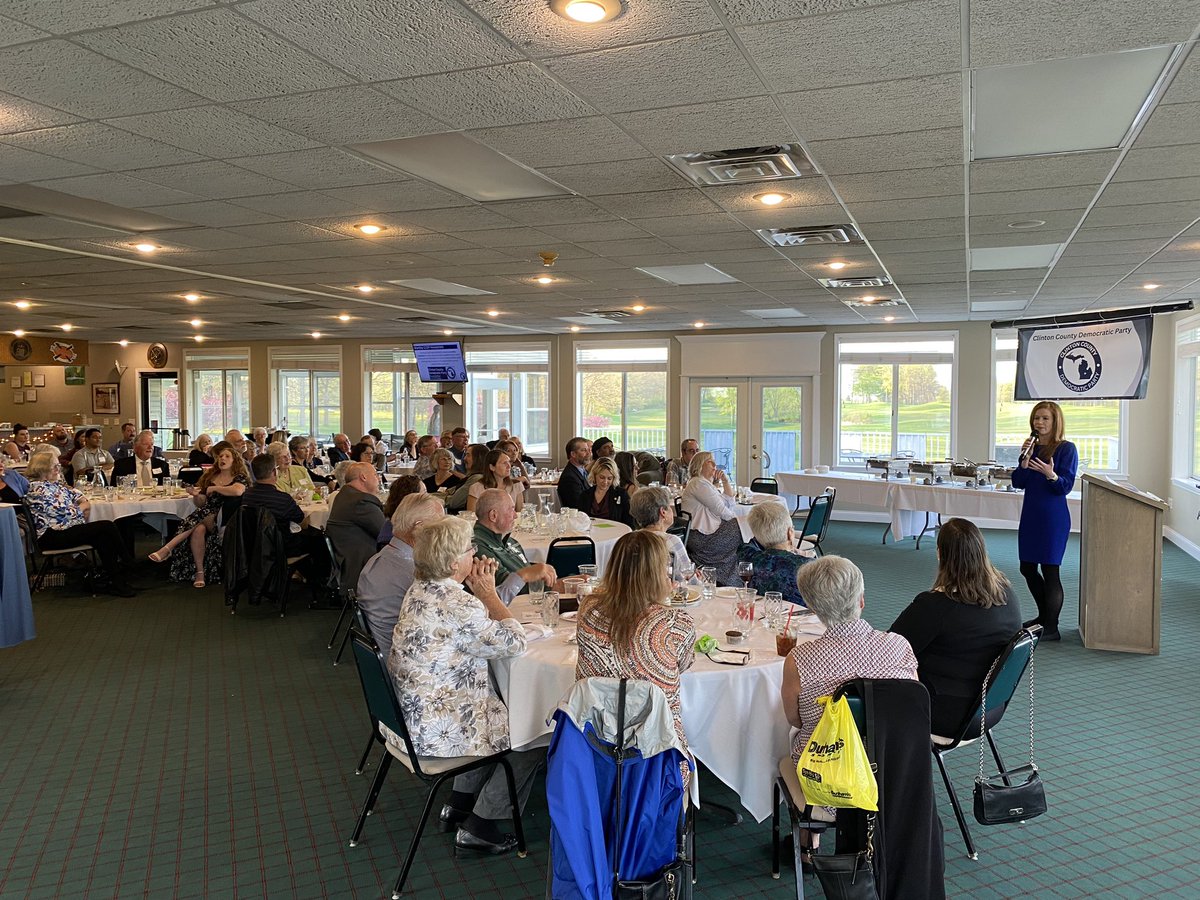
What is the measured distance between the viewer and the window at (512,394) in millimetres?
16109

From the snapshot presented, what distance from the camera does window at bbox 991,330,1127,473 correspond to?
491 inches

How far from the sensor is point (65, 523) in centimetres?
778

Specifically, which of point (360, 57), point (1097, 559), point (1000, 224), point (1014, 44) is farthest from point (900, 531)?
point (360, 57)

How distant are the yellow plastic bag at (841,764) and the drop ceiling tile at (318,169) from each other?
3325 mm

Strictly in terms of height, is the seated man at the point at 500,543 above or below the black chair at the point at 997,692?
above

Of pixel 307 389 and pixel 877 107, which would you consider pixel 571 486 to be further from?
pixel 307 389

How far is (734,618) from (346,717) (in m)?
2.43

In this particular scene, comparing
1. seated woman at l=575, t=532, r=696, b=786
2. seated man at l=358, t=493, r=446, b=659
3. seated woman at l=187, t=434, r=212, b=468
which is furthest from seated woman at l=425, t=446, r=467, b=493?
seated woman at l=575, t=532, r=696, b=786

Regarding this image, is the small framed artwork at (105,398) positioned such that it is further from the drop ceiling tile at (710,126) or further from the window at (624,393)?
the drop ceiling tile at (710,126)

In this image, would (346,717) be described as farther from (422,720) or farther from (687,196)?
(687,196)

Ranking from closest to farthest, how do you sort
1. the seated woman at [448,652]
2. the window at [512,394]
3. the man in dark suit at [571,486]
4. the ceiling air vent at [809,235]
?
1. the seated woman at [448,652]
2. the ceiling air vent at [809,235]
3. the man in dark suit at [571,486]
4. the window at [512,394]

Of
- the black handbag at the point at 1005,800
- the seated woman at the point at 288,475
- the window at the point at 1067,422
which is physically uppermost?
the window at the point at 1067,422

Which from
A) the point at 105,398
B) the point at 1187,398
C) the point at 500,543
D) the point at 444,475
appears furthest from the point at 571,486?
the point at 105,398

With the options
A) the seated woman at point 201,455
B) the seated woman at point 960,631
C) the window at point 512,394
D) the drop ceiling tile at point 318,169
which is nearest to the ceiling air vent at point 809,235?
the drop ceiling tile at point 318,169
